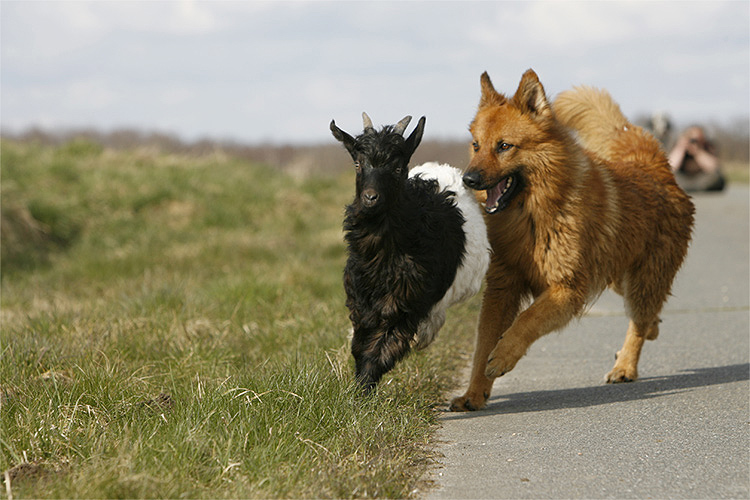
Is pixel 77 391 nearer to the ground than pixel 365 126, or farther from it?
nearer to the ground

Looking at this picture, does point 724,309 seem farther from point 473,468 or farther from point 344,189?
point 344,189

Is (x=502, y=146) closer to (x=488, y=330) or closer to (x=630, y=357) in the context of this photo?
(x=488, y=330)

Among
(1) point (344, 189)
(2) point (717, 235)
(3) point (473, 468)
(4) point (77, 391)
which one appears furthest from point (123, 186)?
(3) point (473, 468)

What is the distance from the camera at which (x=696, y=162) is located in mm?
20219

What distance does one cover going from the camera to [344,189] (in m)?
18.8

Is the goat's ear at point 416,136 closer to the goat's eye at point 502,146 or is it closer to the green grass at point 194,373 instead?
the goat's eye at point 502,146

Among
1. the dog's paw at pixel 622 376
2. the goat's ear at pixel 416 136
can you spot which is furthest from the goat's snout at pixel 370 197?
the dog's paw at pixel 622 376

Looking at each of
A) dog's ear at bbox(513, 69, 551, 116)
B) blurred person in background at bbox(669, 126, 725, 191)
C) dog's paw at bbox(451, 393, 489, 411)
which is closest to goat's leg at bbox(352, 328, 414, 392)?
dog's paw at bbox(451, 393, 489, 411)

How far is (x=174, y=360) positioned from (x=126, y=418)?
1512 mm

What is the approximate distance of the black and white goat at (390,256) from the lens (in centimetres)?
457

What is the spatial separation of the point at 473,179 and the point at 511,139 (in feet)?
1.36

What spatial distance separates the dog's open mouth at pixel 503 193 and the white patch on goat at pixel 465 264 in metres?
0.13

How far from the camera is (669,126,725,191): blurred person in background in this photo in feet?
63.9

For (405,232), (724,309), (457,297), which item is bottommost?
(724,309)
